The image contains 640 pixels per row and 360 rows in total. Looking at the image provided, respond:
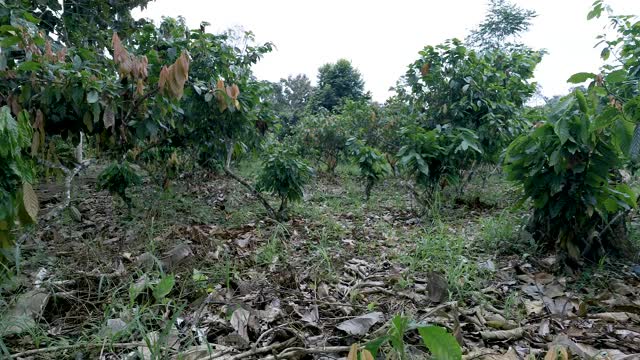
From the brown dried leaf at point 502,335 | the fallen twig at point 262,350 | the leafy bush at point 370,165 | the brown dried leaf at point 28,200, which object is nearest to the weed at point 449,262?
the brown dried leaf at point 502,335

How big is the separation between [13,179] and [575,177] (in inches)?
106

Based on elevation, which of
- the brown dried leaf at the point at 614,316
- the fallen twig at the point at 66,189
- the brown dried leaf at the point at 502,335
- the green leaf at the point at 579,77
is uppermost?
the green leaf at the point at 579,77

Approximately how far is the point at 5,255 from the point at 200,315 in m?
0.86

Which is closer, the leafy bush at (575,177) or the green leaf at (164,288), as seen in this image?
the green leaf at (164,288)

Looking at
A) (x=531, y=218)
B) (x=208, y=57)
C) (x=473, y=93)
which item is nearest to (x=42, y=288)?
(x=208, y=57)

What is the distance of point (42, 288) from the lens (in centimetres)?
176

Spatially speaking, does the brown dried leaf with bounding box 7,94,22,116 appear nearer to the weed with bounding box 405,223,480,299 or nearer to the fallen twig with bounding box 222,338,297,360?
the fallen twig with bounding box 222,338,297,360

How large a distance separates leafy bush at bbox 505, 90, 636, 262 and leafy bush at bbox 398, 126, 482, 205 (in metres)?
1.45

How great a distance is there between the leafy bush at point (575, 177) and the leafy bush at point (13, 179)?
2.32m

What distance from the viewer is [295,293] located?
1868 millimetres

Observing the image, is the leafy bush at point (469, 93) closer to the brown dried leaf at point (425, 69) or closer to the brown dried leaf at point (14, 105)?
the brown dried leaf at point (425, 69)

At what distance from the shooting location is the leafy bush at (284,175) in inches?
157

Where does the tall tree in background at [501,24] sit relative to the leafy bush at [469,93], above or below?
above

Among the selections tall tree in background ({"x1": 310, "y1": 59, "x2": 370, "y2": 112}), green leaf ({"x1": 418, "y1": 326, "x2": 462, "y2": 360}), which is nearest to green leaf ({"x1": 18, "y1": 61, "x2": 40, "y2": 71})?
green leaf ({"x1": 418, "y1": 326, "x2": 462, "y2": 360})
